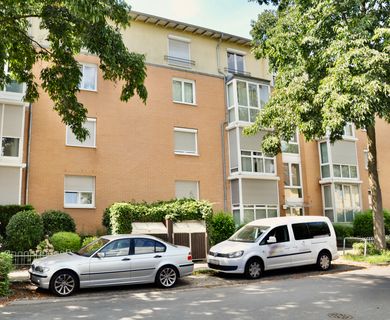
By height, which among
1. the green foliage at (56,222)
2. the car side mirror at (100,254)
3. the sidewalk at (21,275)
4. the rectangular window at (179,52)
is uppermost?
the rectangular window at (179,52)

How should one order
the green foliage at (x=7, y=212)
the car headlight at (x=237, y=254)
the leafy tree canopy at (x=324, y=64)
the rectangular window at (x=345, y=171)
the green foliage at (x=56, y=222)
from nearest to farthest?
the car headlight at (x=237, y=254), the leafy tree canopy at (x=324, y=64), the green foliage at (x=7, y=212), the green foliage at (x=56, y=222), the rectangular window at (x=345, y=171)

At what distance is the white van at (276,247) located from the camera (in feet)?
41.5

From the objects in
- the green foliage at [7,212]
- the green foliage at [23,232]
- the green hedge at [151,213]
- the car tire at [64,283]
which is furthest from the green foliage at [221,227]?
the car tire at [64,283]

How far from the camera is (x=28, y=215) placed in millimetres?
15258

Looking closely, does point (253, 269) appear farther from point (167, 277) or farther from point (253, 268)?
point (167, 277)

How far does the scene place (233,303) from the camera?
900cm

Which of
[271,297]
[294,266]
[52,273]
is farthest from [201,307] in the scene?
[294,266]

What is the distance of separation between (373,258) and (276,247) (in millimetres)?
4857

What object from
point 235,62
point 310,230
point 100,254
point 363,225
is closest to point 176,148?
point 235,62

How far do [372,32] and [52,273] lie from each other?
43.0ft

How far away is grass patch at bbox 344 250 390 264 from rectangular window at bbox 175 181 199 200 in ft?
28.5

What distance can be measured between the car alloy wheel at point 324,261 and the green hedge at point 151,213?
4711mm

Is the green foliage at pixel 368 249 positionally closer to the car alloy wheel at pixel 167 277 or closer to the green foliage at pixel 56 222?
the car alloy wheel at pixel 167 277

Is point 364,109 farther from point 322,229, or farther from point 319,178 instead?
point 319,178
